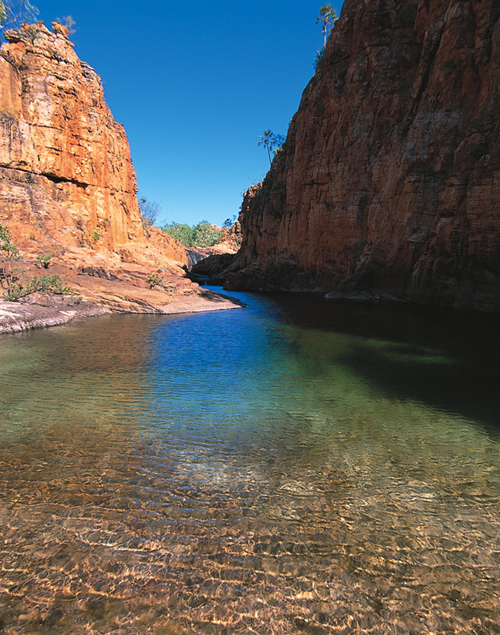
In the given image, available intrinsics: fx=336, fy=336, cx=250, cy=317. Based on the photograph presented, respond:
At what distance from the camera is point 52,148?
21.5 metres

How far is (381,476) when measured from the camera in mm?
3963

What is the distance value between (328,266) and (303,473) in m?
27.1

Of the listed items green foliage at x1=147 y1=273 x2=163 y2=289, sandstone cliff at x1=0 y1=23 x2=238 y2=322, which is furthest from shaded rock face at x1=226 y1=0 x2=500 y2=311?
green foliage at x1=147 y1=273 x2=163 y2=289

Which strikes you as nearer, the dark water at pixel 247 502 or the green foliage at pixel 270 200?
the dark water at pixel 247 502

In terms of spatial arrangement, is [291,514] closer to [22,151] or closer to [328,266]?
[22,151]

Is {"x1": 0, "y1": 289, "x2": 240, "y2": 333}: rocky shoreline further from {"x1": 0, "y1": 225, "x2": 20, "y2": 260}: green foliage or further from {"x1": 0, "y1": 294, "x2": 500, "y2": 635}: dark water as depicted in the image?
{"x1": 0, "y1": 294, "x2": 500, "y2": 635}: dark water

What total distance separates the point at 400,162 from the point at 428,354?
55.5ft

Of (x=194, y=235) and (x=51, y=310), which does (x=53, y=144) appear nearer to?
(x=51, y=310)

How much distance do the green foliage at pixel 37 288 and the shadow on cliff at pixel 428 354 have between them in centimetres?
1135

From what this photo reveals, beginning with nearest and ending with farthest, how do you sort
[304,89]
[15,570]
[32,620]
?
[32,620]
[15,570]
[304,89]

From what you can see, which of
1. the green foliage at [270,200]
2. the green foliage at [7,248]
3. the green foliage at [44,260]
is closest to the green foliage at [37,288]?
the green foliage at [44,260]

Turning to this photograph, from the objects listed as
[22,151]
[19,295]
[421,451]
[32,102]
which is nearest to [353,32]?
[32,102]

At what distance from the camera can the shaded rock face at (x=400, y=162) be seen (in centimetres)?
1731

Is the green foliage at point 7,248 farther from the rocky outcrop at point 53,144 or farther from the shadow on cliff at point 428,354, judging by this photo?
the shadow on cliff at point 428,354
